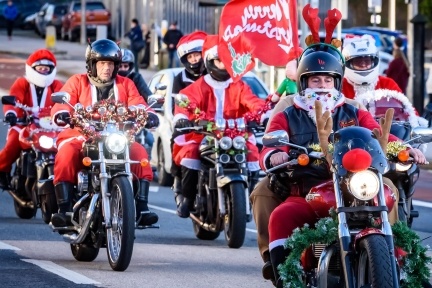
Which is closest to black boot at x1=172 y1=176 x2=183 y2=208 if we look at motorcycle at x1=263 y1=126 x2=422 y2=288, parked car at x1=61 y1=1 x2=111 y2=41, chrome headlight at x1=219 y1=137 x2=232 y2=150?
chrome headlight at x1=219 y1=137 x2=232 y2=150

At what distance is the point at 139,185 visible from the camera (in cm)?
1184

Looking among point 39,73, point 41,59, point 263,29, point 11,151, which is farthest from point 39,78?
point 263,29

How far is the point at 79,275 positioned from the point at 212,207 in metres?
2.71

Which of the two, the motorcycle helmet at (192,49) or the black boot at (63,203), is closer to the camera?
the black boot at (63,203)

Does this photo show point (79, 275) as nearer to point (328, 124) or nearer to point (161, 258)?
point (161, 258)

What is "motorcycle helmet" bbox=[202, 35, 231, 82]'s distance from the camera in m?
13.5

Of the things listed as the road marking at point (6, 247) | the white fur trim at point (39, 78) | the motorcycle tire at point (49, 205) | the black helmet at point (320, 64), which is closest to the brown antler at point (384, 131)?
the black helmet at point (320, 64)

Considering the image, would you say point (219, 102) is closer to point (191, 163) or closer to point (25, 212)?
point (191, 163)

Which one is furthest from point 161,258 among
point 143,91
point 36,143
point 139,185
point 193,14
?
point 193,14

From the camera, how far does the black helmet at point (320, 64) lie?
28.0 ft

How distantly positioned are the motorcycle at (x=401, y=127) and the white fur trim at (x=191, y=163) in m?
2.25

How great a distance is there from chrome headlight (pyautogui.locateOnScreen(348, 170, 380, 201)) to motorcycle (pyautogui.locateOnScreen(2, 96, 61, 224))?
6.26 meters

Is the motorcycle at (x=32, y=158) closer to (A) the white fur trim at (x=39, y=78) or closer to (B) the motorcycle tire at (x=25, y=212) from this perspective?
(B) the motorcycle tire at (x=25, y=212)

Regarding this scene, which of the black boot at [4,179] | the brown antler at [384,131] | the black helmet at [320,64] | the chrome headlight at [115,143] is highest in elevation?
the black helmet at [320,64]
